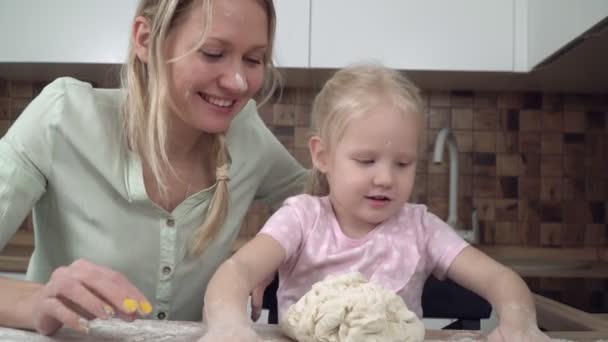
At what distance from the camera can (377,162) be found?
2.91ft

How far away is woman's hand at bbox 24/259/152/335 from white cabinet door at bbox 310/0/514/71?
1231 mm

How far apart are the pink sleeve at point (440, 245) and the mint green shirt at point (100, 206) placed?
347 mm

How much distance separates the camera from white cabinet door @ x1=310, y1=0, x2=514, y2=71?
1.76m

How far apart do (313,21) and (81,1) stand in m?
0.68

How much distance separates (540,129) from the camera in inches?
84.0

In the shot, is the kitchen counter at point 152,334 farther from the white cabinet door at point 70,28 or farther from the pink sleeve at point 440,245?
the white cabinet door at point 70,28

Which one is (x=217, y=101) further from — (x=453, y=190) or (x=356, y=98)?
(x=453, y=190)

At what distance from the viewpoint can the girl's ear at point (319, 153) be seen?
98 cm

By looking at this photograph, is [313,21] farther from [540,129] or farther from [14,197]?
[14,197]

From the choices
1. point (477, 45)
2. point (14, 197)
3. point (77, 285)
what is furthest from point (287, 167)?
point (477, 45)

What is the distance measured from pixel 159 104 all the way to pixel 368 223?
14.5 inches

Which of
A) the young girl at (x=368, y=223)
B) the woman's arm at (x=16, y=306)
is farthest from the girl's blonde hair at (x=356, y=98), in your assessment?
the woman's arm at (x=16, y=306)

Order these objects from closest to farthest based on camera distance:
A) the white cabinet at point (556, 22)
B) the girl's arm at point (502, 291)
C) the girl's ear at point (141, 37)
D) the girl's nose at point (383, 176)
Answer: the girl's arm at point (502, 291) → the girl's nose at point (383, 176) → the girl's ear at point (141, 37) → the white cabinet at point (556, 22)

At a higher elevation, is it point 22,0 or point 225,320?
point 22,0
